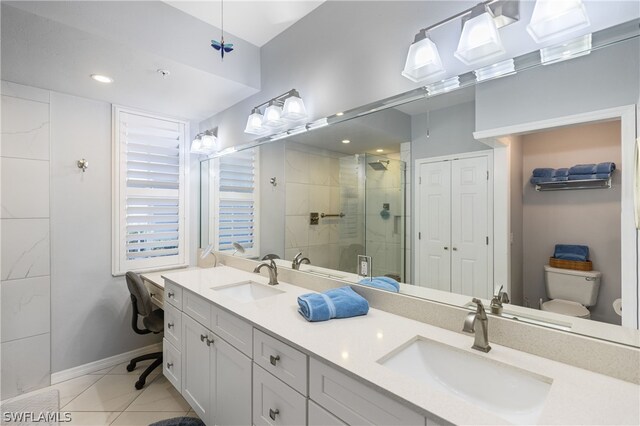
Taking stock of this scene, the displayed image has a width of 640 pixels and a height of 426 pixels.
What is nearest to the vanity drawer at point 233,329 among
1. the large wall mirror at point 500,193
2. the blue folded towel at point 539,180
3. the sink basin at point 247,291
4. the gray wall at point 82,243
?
the sink basin at point 247,291

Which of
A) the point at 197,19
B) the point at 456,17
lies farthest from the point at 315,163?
the point at 197,19

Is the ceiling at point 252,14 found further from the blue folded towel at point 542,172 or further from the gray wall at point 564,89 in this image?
the blue folded towel at point 542,172

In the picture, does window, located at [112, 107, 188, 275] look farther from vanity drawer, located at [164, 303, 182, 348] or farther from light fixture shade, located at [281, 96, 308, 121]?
light fixture shade, located at [281, 96, 308, 121]

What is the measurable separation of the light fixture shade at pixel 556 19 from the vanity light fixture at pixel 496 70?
0.11 m

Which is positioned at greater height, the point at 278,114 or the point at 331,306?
the point at 278,114

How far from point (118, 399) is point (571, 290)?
2.88 m

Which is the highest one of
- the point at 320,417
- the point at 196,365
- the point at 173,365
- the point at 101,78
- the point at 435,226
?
the point at 101,78

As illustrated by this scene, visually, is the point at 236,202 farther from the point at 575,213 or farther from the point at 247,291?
the point at 575,213

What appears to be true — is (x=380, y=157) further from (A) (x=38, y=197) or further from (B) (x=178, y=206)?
(A) (x=38, y=197)

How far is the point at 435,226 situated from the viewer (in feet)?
4.36

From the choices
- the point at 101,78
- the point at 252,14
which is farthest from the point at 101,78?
the point at 252,14

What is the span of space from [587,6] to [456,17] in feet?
1.43

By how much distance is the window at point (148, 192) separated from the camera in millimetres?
2605

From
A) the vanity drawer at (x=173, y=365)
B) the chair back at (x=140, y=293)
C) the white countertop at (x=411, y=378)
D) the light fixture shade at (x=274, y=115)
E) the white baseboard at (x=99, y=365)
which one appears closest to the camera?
the white countertop at (x=411, y=378)
